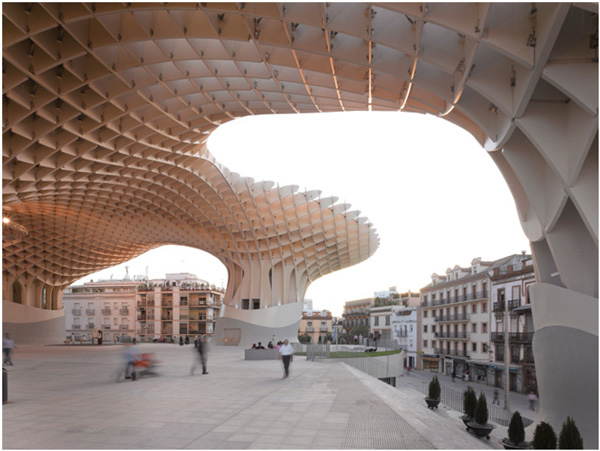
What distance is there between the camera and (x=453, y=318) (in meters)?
64.2

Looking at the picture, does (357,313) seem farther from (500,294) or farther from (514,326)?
(514,326)

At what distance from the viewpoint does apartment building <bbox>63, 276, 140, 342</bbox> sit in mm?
111875

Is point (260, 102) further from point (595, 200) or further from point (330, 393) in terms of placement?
point (595, 200)

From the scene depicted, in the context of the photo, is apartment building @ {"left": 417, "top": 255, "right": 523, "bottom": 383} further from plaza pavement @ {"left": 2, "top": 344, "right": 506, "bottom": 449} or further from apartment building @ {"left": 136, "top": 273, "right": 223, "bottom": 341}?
apartment building @ {"left": 136, "top": 273, "right": 223, "bottom": 341}

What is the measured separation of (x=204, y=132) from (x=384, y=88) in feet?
50.1

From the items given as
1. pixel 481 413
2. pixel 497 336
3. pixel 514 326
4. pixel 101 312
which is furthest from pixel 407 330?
pixel 481 413

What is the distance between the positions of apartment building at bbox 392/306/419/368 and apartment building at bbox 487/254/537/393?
26667 millimetres

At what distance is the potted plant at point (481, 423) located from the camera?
14.4 metres

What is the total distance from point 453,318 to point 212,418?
57.9m

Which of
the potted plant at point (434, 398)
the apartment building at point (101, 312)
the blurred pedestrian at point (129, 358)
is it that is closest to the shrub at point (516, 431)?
the potted plant at point (434, 398)

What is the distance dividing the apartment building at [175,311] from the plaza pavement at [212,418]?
92358 millimetres

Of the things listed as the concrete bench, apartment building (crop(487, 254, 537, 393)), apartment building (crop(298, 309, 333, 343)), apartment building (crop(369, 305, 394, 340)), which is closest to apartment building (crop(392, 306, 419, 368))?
apartment building (crop(369, 305, 394, 340))

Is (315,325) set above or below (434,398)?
below

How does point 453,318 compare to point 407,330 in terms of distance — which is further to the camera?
point 407,330
